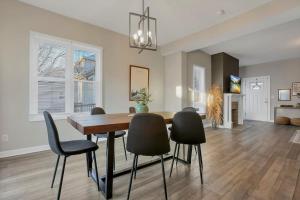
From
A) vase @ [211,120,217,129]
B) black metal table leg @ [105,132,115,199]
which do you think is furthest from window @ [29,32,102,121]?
vase @ [211,120,217,129]

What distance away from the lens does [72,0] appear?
10.1 ft

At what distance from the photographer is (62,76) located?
11.9 ft

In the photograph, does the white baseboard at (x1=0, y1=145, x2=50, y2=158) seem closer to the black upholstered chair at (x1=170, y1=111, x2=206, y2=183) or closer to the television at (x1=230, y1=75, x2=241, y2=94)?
the black upholstered chair at (x1=170, y1=111, x2=206, y2=183)

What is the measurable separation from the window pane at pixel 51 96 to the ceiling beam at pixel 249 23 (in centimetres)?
346

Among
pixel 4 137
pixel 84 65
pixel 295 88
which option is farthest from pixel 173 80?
pixel 295 88

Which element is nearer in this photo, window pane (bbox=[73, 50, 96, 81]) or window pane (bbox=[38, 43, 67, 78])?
window pane (bbox=[38, 43, 67, 78])

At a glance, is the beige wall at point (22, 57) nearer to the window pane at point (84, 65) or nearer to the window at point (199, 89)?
the window pane at point (84, 65)

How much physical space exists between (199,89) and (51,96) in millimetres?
4795

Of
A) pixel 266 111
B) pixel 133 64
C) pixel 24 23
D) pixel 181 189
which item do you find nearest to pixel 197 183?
pixel 181 189

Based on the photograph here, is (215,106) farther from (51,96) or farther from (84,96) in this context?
(51,96)

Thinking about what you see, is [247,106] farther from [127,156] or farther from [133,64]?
[127,156]

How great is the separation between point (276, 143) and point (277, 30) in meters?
2.85

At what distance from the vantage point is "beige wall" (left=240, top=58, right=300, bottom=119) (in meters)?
6.99

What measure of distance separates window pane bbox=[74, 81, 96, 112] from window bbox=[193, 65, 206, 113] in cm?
361
